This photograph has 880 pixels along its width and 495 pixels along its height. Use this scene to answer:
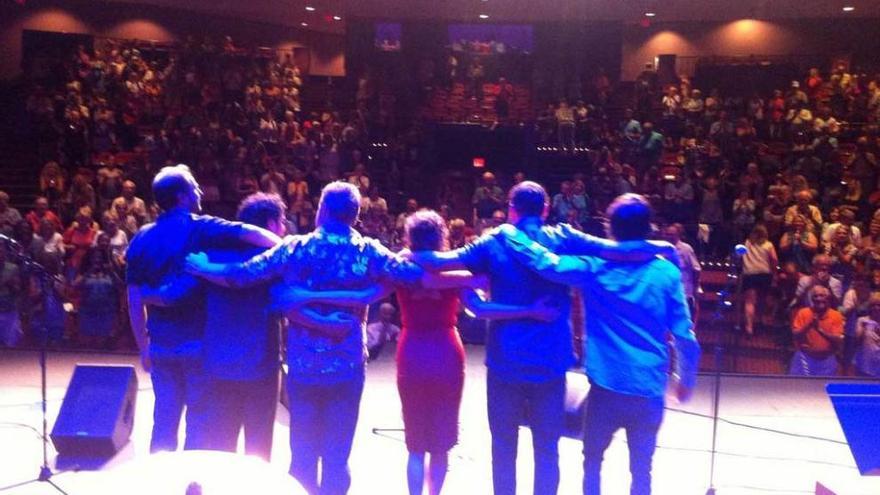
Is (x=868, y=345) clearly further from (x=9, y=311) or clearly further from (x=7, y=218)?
(x=7, y=218)

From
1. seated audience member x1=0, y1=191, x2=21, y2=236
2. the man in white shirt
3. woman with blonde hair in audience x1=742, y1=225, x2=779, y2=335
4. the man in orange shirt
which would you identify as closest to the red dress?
the man in orange shirt

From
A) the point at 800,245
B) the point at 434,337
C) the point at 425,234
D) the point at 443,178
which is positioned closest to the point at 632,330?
the point at 434,337

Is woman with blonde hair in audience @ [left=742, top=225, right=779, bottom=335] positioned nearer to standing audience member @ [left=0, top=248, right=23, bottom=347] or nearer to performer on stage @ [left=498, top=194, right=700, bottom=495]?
performer on stage @ [left=498, top=194, right=700, bottom=495]

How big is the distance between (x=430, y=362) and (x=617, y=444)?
2.63 metres

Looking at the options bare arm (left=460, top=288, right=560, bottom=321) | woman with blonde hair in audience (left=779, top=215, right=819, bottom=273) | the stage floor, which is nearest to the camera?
bare arm (left=460, top=288, right=560, bottom=321)

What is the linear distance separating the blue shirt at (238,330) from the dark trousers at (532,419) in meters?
0.93

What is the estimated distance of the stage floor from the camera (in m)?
4.83

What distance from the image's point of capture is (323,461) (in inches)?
132

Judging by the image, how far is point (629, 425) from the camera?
3320mm

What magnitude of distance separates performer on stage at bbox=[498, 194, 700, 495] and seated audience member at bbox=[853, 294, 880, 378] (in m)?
5.24

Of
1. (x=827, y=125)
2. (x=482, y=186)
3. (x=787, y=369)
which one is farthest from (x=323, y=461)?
(x=827, y=125)

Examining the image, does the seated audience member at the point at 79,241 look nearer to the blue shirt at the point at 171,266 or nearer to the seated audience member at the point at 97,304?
the seated audience member at the point at 97,304

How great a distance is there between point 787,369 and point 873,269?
1.92m

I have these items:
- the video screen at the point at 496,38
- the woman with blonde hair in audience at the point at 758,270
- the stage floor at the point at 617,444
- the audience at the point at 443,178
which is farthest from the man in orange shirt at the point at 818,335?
the video screen at the point at 496,38
